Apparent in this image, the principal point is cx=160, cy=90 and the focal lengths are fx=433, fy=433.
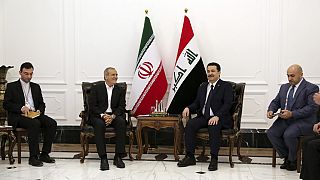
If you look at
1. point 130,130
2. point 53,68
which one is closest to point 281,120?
point 130,130

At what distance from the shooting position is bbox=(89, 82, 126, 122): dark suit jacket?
6055 millimetres

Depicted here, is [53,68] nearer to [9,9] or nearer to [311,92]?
[9,9]

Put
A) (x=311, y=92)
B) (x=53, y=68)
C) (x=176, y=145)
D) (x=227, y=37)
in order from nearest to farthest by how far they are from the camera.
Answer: (x=311, y=92), (x=176, y=145), (x=227, y=37), (x=53, y=68)

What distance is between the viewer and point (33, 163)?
572 centimetres

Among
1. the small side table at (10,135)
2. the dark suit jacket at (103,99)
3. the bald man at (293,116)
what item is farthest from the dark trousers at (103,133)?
the bald man at (293,116)

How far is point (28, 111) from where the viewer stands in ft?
19.6

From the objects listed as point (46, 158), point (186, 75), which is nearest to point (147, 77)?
point (186, 75)

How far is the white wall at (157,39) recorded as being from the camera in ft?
22.0

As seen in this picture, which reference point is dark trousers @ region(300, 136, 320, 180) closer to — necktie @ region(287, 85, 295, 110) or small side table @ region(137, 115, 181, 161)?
necktie @ region(287, 85, 295, 110)

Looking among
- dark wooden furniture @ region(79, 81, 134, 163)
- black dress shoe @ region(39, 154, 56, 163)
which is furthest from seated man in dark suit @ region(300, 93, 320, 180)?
black dress shoe @ region(39, 154, 56, 163)

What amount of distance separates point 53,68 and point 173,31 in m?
2.13

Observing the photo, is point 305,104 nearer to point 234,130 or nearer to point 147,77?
point 234,130

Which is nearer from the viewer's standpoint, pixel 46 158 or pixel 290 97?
pixel 290 97

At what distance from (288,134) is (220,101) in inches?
40.0
